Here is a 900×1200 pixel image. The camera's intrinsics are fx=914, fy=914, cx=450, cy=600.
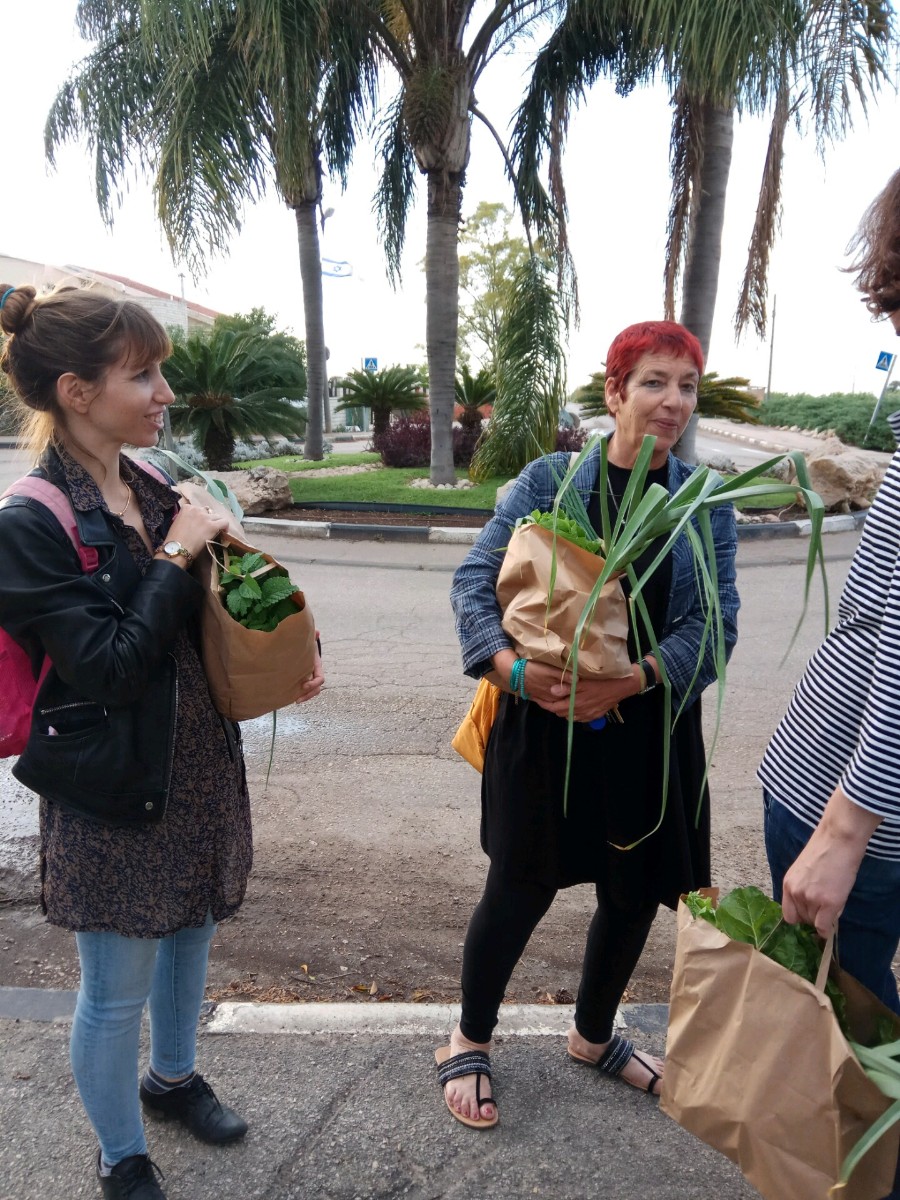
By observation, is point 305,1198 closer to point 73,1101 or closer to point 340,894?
point 73,1101

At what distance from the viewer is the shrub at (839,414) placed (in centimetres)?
2644

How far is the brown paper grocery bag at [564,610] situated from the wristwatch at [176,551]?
2.06ft

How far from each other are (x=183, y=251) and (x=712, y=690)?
8251mm

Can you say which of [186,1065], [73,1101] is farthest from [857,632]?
[73,1101]

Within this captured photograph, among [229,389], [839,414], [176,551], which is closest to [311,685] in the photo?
[176,551]

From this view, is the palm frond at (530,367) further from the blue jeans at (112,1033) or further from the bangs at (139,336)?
the blue jeans at (112,1033)

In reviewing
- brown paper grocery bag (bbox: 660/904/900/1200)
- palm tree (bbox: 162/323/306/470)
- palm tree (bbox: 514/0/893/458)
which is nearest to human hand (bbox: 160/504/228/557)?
brown paper grocery bag (bbox: 660/904/900/1200)

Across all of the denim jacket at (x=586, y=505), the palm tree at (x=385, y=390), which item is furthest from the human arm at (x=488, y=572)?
the palm tree at (x=385, y=390)

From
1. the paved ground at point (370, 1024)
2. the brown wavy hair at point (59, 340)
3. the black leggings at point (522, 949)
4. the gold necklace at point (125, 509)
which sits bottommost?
the paved ground at point (370, 1024)

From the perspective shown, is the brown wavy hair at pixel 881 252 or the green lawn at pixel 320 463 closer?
the brown wavy hair at pixel 881 252

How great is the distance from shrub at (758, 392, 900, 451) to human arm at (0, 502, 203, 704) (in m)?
22.9

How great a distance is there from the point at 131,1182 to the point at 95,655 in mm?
1081

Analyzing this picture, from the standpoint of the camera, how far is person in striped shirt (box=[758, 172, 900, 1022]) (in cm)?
125

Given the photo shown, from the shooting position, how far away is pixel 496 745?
2074 mm
